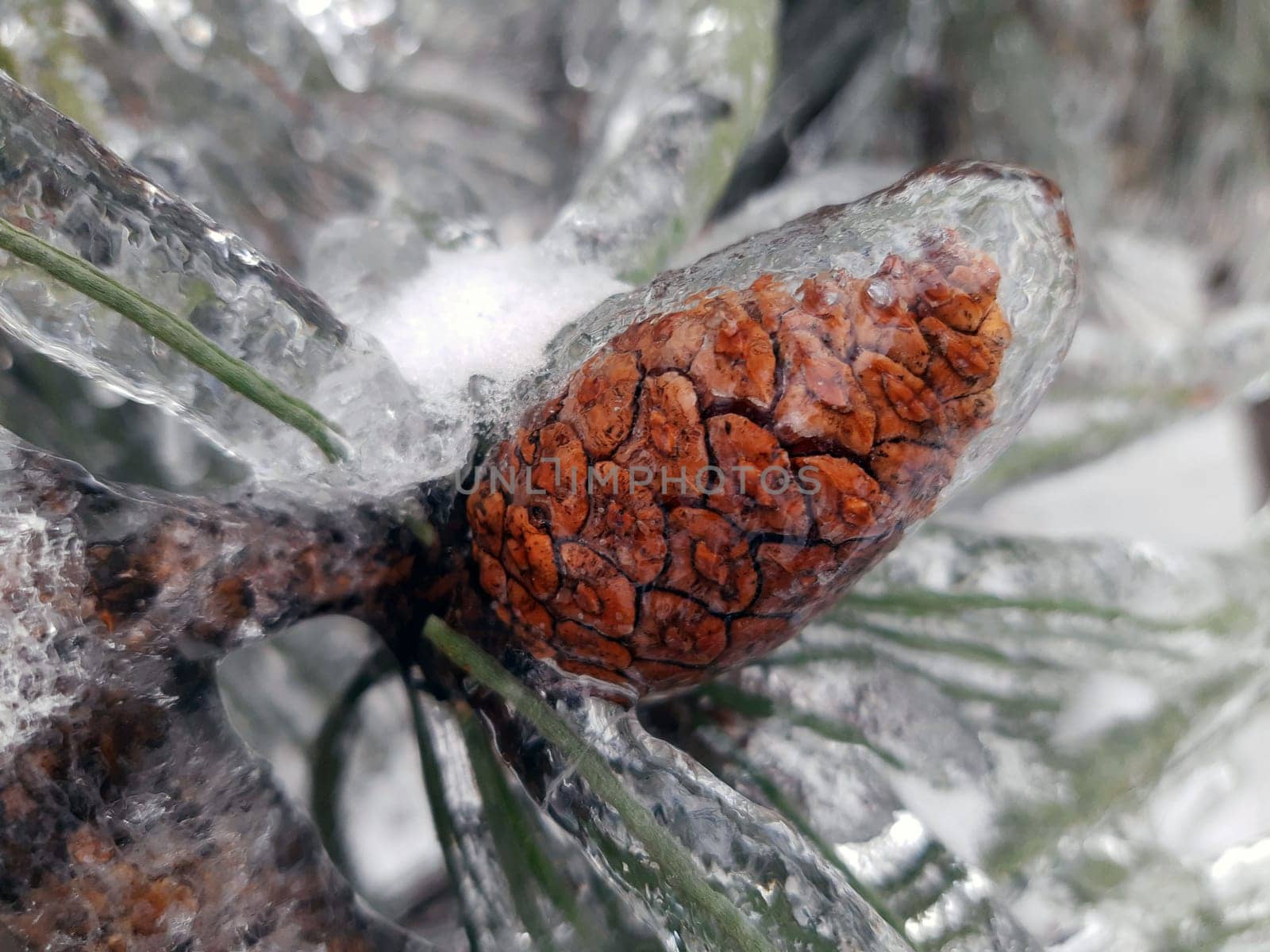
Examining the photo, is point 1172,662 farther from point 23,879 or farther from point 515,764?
point 23,879

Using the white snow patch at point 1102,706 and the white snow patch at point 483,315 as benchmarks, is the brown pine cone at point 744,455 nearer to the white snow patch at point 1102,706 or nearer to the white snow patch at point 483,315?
the white snow patch at point 483,315

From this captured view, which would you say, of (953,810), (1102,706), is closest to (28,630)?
(953,810)

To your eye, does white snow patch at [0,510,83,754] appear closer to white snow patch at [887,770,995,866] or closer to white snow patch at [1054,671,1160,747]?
white snow patch at [887,770,995,866]

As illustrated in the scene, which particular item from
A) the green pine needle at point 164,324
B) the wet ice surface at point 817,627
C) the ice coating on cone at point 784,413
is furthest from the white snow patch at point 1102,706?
the green pine needle at point 164,324

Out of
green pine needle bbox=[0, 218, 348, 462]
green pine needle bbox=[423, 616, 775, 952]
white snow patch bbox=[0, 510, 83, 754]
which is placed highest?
green pine needle bbox=[0, 218, 348, 462]

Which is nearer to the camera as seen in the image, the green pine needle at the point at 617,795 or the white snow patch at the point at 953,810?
the green pine needle at the point at 617,795

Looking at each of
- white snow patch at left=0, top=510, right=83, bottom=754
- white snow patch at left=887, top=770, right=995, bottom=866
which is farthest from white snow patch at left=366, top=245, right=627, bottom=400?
white snow patch at left=887, top=770, right=995, bottom=866

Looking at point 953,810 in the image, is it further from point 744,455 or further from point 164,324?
point 164,324

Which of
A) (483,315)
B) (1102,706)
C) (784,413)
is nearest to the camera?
(784,413)
